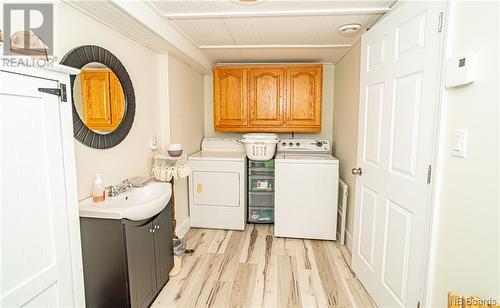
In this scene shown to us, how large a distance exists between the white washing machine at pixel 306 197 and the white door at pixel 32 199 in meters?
2.06

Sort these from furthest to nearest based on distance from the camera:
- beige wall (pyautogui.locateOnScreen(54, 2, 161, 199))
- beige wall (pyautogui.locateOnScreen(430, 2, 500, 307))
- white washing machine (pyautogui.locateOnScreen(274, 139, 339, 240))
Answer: white washing machine (pyautogui.locateOnScreen(274, 139, 339, 240)) → beige wall (pyautogui.locateOnScreen(54, 2, 161, 199)) → beige wall (pyautogui.locateOnScreen(430, 2, 500, 307))

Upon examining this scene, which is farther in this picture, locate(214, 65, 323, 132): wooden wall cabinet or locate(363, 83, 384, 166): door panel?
locate(214, 65, 323, 132): wooden wall cabinet

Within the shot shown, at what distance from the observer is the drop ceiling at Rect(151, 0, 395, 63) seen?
5.83ft

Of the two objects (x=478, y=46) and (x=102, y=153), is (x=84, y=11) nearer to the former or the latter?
(x=102, y=153)

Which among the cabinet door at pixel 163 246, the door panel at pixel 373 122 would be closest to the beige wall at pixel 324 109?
the door panel at pixel 373 122

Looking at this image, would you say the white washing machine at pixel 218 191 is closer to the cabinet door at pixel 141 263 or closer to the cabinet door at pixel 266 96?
the cabinet door at pixel 266 96

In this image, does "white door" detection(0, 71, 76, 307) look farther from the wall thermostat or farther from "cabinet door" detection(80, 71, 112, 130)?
the wall thermostat

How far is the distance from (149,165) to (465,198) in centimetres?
223

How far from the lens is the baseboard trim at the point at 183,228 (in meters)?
2.89

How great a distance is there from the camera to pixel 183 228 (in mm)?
3031

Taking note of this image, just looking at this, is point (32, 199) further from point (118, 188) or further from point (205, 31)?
point (205, 31)

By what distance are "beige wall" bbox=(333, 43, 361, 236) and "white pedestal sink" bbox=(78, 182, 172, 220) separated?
6.04 ft

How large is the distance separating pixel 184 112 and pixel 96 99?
1350mm

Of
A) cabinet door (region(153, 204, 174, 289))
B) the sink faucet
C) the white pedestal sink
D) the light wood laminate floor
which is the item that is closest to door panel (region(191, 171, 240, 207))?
the light wood laminate floor
